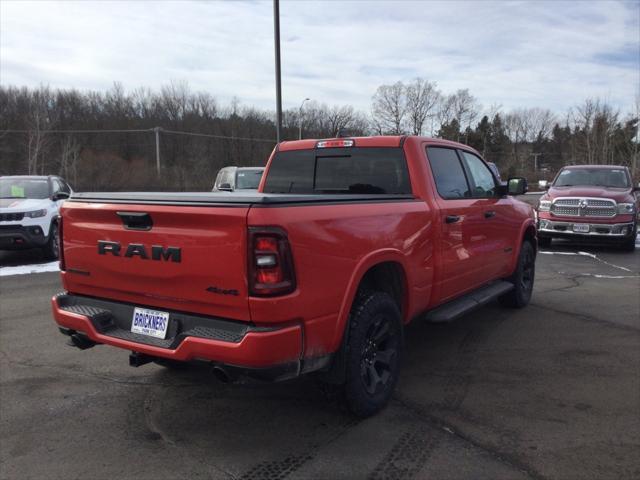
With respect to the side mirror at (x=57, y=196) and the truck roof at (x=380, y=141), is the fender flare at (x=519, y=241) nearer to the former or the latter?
the truck roof at (x=380, y=141)

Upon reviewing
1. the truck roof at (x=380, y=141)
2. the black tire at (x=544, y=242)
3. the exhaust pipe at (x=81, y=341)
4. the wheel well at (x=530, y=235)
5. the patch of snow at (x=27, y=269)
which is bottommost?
the black tire at (x=544, y=242)

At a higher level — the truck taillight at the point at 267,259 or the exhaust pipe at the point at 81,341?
the truck taillight at the point at 267,259

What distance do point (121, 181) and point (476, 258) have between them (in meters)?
Result: 43.1

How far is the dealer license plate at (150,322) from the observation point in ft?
10.3

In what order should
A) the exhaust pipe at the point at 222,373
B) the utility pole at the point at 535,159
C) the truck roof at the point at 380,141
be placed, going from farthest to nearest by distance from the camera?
the utility pole at the point at 535,159 → the truck roof at the point at 380,141 → the exhaust pipe at the point at 222,373

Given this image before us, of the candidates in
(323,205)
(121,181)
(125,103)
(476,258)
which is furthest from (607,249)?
(125,103)

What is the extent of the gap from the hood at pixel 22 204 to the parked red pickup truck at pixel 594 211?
10.5 m

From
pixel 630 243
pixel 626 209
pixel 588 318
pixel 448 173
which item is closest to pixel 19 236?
pixel 448 173

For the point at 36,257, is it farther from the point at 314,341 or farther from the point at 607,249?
the point at 607,249

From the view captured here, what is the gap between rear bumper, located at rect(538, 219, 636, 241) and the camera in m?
11.5

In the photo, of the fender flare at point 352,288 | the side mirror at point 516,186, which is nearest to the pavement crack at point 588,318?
the side mirror at point 516,186

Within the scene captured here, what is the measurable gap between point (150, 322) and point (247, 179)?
486 inches

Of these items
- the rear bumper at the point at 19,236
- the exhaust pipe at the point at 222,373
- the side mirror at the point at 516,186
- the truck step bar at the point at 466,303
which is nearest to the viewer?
the exhaust pipe at the point at 222,373

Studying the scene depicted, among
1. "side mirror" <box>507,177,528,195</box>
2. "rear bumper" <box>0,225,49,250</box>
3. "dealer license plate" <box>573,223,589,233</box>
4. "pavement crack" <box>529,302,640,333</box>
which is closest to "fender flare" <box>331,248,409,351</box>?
"side mirror" <box>507,177,528,195</box>
